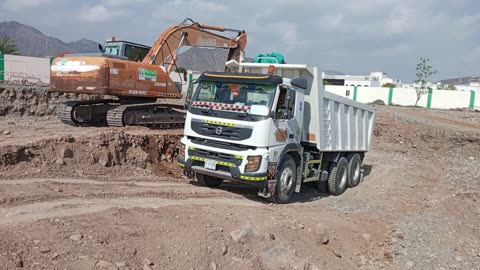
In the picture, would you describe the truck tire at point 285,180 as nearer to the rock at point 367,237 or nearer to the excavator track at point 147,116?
the rock at point 367,237

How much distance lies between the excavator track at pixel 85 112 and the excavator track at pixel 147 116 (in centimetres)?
97

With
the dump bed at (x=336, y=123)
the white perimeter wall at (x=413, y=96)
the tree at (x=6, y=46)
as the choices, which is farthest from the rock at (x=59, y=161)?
the tree at (x=6, y=46)

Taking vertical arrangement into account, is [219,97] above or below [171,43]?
below

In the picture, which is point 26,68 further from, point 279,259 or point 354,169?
point 279,259

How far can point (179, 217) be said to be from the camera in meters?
7.00

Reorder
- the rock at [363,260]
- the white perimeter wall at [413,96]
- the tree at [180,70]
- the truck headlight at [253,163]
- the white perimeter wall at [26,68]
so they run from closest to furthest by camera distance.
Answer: the rock at [363,260] < the truck headlight at [253,163] < the tree at [180,70] < the white perimeter wall at [26,68] < the white perimeter wall at [413,96]

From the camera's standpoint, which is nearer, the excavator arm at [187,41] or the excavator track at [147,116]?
the excavator track at [147,116]

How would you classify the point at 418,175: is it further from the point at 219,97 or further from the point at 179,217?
the point at 179,217

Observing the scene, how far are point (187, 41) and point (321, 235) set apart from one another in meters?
8.40

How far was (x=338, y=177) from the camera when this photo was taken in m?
11.7

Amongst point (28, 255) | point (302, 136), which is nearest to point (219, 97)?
point (302, 136)

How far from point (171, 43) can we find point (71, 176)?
598cm

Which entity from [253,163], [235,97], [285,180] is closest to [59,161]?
[235,97]

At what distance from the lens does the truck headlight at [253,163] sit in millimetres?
8664
